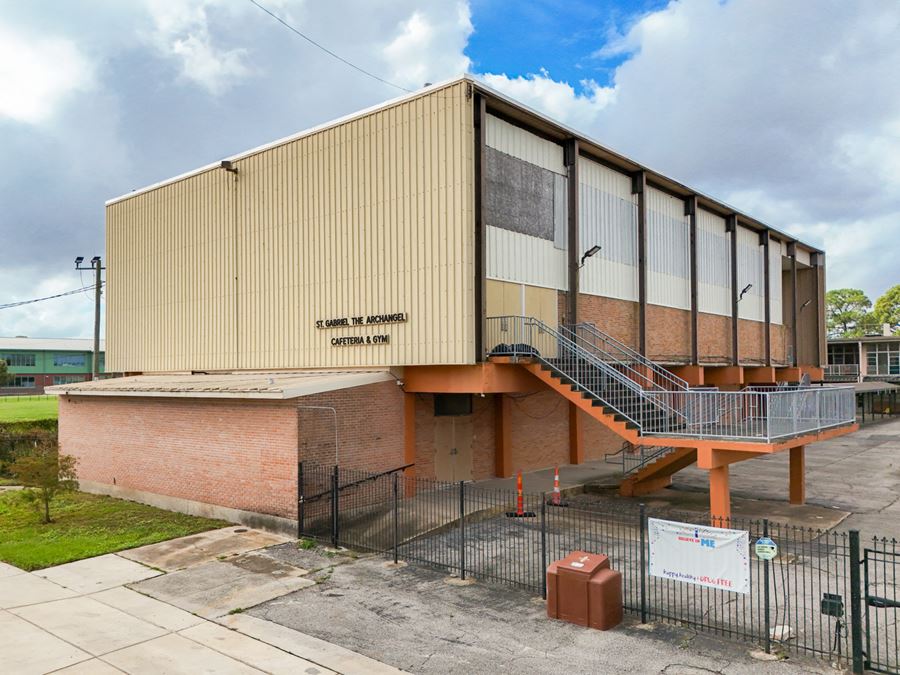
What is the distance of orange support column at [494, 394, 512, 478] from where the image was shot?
891 inches

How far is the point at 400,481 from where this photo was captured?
59.7 ft

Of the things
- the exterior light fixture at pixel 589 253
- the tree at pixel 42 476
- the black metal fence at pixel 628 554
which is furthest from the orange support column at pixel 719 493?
the tree at pixel 42 476

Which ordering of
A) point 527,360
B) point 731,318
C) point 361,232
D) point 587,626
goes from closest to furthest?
point 587,626 → point 527,360 → point 361,232 → point 731,318

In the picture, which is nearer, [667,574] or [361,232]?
[667,574]

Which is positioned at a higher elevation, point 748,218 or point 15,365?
point 748,218

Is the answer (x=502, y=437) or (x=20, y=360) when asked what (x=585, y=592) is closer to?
(x=502, y=437)

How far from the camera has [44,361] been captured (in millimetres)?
108625

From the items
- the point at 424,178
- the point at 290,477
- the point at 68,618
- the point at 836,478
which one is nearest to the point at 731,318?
the point at 836,478

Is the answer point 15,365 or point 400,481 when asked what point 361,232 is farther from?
point 15,365

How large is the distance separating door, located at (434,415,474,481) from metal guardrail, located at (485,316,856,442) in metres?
3.58

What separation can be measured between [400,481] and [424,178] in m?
8.26

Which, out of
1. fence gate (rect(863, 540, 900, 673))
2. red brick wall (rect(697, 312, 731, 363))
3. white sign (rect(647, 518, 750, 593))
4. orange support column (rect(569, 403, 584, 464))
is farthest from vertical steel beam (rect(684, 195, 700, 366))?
white sign (rect(647, 518, 750, 593))

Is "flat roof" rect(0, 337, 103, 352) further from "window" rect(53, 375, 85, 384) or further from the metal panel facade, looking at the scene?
the metal panel facade

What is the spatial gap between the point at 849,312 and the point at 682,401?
11157cm
